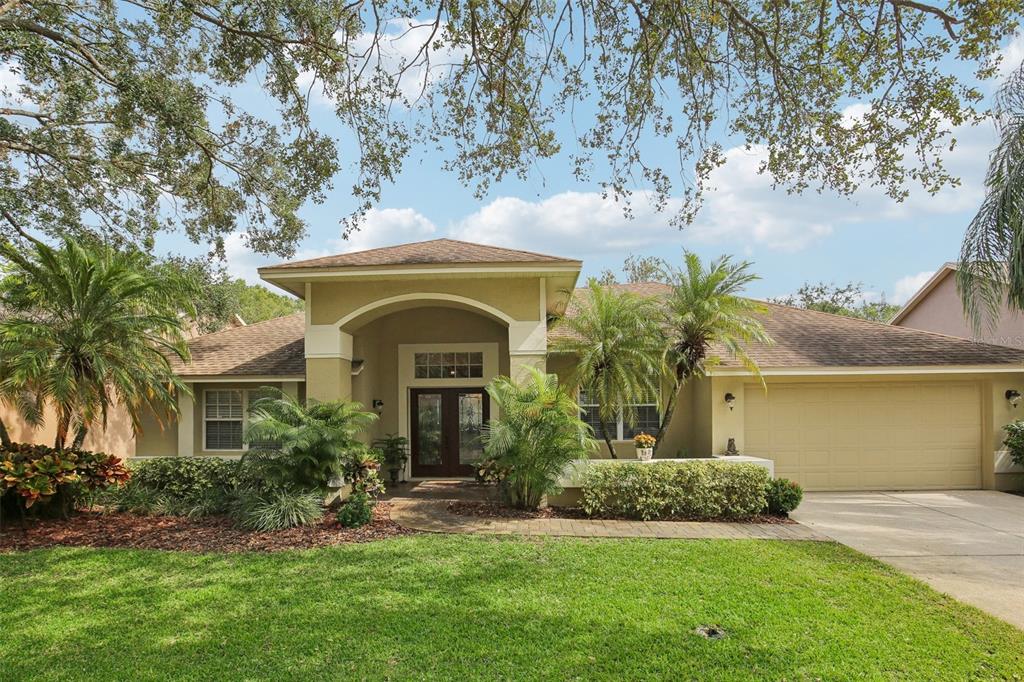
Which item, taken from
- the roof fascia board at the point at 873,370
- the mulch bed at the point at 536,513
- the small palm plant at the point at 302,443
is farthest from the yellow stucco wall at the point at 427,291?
the roof fascia board at the point at 873,370

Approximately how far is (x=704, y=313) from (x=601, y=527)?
4571 mm

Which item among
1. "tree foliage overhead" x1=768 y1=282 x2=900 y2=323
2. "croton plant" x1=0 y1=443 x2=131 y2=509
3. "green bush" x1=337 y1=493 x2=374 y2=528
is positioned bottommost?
"green bush" x1=337 y1=493 x2=374 y2=528

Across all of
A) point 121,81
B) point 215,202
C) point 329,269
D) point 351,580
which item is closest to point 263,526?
point 351,580

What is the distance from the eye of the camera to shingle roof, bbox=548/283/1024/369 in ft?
43.2

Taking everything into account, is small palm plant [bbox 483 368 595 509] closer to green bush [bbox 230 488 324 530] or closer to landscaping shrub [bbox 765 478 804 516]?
green bush [bbox 230 488 324 530]

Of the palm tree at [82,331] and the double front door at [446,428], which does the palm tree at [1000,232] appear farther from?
the palm tree at [82,331]

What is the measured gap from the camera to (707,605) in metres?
6.08

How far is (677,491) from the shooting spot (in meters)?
10.3

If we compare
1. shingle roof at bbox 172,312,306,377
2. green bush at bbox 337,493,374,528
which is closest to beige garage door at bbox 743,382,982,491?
green bush at bbox 337,493,374,528

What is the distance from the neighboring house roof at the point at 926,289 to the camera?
784 inches

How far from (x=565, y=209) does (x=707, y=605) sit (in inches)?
249

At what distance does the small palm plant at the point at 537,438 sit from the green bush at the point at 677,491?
25.2 inches

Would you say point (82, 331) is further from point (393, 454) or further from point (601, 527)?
point (601, 527)

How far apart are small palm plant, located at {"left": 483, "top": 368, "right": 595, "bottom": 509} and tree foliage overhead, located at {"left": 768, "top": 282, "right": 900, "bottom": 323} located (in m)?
32.9
